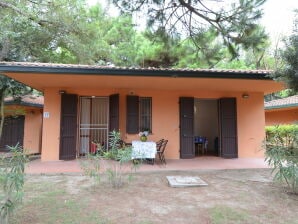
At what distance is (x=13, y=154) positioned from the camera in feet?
10.2

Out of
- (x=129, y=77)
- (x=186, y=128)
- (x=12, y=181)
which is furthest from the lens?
(x=186, y=128)

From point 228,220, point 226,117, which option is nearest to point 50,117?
point 226,117

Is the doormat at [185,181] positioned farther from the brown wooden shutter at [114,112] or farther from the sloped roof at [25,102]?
the sloped roof at [25,102]

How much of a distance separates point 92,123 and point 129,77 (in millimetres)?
3207

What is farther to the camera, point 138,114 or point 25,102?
point 25,102

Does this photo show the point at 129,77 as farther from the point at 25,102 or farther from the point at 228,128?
the point at 25,102

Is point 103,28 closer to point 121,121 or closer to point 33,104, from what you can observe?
point 33,104

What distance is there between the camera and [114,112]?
823 centimetres

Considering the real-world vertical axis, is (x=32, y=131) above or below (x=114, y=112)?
below

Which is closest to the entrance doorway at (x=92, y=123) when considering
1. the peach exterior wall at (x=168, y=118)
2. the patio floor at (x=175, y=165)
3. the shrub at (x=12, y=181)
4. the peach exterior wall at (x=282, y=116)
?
the peach exterior wall at (x=168, y=118)

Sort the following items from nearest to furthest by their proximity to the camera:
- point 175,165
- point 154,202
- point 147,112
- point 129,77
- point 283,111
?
1. point 154,202
2. point 129,77
3. point 175,165
4. point 147,112
5. point 283,111

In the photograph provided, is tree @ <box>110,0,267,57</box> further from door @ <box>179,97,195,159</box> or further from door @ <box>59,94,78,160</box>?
door @ <box>59,94,78,160</box>

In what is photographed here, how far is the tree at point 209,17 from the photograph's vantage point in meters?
6.41

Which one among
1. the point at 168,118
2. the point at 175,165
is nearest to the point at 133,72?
the point at 168,118
